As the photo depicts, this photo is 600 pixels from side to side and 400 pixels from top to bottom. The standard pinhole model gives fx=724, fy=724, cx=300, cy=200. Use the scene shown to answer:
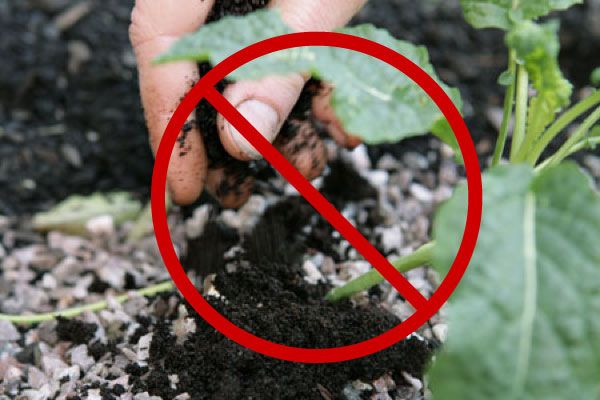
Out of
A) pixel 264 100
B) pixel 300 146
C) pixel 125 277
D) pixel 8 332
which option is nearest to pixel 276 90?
pixel 264 100

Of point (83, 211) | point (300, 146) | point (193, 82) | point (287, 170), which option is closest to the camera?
point (287, 170)

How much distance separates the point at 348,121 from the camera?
37.2 inches

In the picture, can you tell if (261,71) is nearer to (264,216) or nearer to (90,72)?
(264,216)

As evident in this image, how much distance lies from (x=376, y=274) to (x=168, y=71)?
1.95 feet

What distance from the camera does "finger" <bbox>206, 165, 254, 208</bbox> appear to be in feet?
5.61

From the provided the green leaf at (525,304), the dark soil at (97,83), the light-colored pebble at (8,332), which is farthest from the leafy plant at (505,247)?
the dark soil at (97,83)

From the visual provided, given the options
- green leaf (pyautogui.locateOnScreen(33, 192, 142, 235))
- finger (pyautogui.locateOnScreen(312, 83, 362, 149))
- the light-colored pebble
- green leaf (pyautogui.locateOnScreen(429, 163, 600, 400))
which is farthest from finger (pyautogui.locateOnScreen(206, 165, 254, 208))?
green leaf (pyautogui.locateOnScreen(429, 163, 600, 400))

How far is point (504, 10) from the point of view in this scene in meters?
Result: 1.34

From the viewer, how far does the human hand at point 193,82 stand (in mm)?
1411

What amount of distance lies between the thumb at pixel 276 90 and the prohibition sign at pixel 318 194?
0.05 m

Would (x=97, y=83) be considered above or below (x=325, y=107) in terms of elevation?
below

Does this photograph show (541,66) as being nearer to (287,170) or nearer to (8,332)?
(287,170)

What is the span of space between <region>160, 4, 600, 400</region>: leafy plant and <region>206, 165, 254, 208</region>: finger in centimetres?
69

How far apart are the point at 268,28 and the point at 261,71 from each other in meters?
0.12
